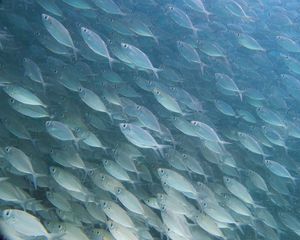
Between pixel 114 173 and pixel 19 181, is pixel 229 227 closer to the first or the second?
pixel 114 173

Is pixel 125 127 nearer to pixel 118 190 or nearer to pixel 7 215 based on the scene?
pixel 118 190

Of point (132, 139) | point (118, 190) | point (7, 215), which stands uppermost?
point (132, 139)

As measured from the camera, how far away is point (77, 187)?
4.46 meters

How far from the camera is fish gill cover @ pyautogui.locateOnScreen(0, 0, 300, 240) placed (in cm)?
455

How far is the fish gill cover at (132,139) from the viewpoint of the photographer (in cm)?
455

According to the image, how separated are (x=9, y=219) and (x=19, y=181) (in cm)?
160

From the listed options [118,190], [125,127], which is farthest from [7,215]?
[125,127]

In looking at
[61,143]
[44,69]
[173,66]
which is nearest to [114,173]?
[61,143]

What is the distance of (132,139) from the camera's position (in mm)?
4820

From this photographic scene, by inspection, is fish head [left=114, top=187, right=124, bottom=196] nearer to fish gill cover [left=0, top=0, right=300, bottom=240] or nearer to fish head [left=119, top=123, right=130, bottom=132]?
fish gill cover [left=0, top=0, right=300, bottom=240]

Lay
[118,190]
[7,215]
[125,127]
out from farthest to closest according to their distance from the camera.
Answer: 1. [125,127]
2. [118,190]
3. [7,215]

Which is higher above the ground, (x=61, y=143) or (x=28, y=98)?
(x=28, y=98)

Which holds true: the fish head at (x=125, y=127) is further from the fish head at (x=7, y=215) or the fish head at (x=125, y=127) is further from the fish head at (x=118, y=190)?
the fish head at (x=7, y=215)

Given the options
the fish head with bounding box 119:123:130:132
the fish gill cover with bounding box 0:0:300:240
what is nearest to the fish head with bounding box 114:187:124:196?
the fish gill cover with bounding box 0:0:300:240
